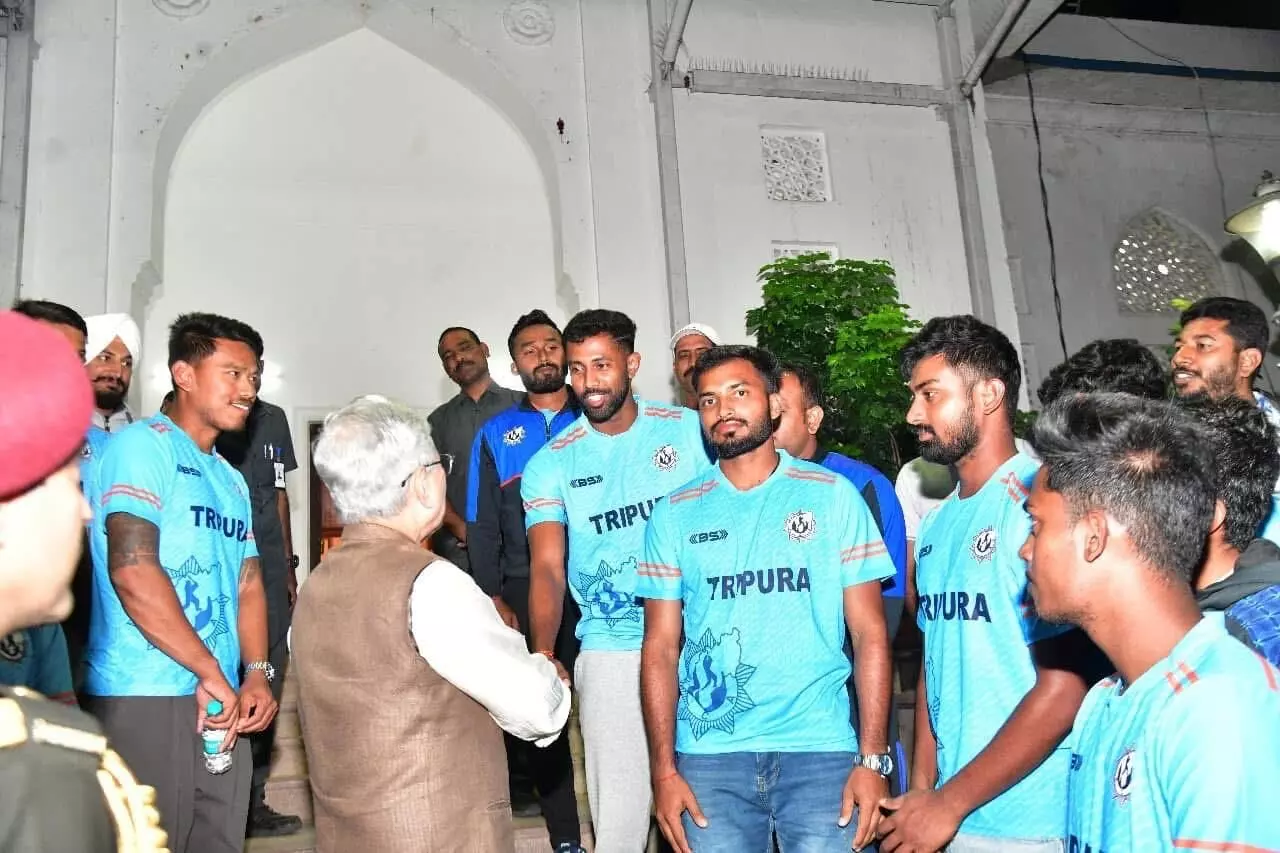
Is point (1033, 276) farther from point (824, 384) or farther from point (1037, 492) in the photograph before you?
point (1037, 492)

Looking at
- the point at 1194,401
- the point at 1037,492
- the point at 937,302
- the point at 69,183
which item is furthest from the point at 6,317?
the point at 937,302

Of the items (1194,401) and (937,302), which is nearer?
(1194,401)

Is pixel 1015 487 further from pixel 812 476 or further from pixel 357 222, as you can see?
pixel 357 222

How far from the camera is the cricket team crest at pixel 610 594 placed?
306cm

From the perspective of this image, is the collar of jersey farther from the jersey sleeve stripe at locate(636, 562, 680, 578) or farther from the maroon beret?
the maroon beret

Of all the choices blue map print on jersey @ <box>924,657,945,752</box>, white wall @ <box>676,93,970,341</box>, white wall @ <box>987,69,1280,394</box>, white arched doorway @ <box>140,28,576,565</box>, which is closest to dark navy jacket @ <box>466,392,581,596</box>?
blue map print on jersey @ <box>924,657,945,752</box>

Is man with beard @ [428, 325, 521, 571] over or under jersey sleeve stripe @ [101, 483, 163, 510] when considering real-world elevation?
over

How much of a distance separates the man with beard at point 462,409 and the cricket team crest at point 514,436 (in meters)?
1.24

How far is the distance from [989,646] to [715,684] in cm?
63

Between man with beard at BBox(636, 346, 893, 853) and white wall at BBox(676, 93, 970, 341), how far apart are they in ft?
14.5

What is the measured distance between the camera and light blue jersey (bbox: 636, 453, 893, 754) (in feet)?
7.91

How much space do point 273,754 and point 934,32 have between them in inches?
268

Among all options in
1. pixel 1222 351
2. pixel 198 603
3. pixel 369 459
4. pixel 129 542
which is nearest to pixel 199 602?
pixel 198 603

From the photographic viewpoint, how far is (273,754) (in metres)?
4.49
